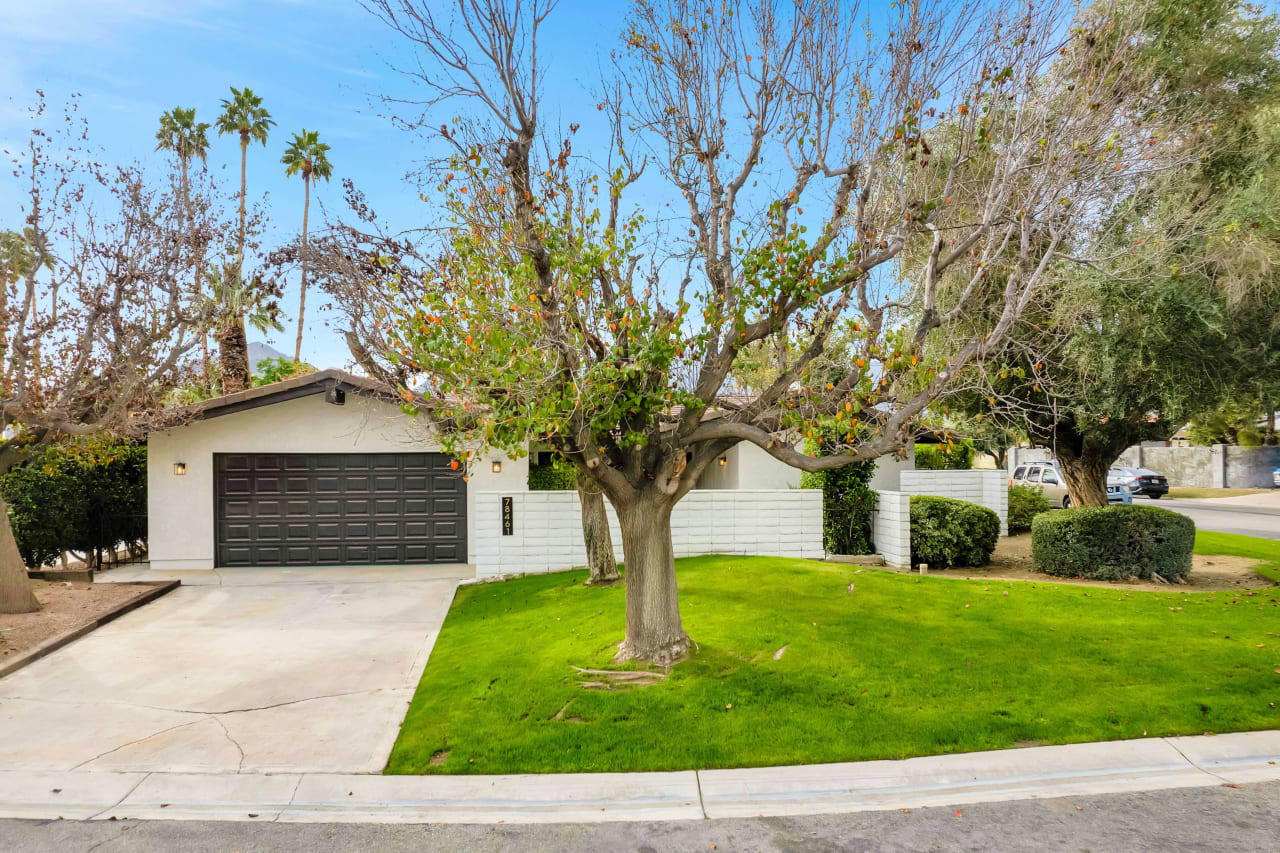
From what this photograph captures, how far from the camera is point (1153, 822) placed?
445 centimetres

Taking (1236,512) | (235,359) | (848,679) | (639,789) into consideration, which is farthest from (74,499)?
(1236,512)

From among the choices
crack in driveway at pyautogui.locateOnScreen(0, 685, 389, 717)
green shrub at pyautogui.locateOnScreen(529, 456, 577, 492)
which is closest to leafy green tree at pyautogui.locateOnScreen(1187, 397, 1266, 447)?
green shrub at pyautogui.locateOnScreen(529, 456, 577, 492)

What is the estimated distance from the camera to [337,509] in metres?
14.2

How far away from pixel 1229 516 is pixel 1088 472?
12668 mm

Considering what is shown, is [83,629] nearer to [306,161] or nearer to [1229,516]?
[306,161]

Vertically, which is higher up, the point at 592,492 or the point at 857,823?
the point at 592,492

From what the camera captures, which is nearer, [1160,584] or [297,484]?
[1160,584]

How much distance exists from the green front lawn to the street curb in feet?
14.7

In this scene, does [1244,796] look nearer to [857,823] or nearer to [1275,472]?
[857,823]

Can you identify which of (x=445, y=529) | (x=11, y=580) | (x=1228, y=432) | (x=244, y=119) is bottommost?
(x=11, y=580)

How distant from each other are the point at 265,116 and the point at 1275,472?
42015 mm

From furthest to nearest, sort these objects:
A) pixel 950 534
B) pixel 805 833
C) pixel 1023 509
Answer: pixel 1023 509
pixel 950 534
pixel 805 833

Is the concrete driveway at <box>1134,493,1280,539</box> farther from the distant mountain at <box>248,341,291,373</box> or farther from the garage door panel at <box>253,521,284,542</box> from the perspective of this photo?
the distant mountain at <box>248,341,291,373</box>

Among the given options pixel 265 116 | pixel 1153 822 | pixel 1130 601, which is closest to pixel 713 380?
pixel 1153 822
